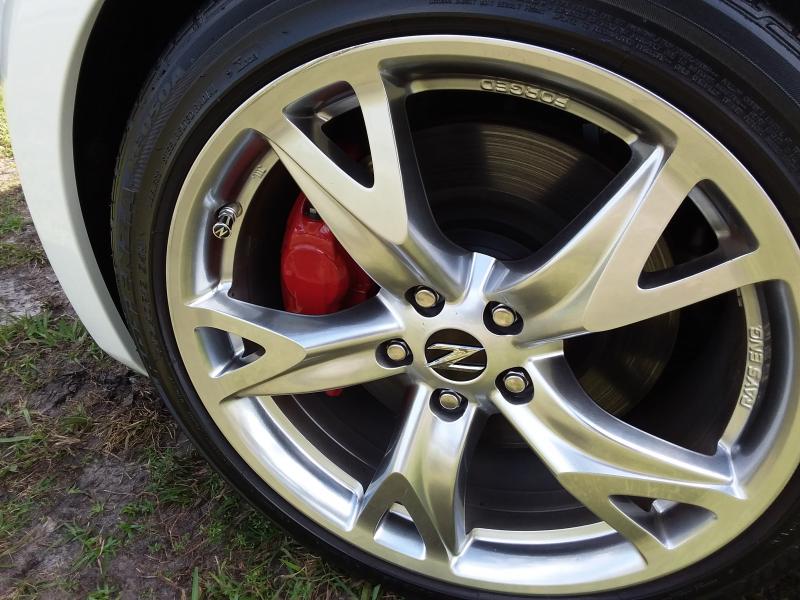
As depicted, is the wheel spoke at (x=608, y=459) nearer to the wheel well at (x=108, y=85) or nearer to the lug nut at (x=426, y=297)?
the lug nut at (x=426, y=297)

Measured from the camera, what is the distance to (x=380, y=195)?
112cm

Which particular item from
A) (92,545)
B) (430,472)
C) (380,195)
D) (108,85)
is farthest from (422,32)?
(92,545)

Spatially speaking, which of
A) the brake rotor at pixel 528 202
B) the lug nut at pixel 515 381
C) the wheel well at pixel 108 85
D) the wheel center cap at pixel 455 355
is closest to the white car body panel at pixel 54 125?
the wheel well at pixel 108 85

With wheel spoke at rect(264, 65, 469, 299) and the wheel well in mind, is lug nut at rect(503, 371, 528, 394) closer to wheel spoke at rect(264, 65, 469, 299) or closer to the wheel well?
wheel spoke at rect(264, 65, 469, 299)

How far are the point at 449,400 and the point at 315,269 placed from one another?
340 millimetres

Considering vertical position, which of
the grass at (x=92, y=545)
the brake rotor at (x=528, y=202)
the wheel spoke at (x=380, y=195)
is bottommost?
the grass at (x=92, y=545)

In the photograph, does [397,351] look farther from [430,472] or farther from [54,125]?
→ [54,125]

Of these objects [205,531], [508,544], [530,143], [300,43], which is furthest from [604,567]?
Answer: [300,43]

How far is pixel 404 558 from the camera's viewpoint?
1.40 m

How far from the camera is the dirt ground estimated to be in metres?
1.54

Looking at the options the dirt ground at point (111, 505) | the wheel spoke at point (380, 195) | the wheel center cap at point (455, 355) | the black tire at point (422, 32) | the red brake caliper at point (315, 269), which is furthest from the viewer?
the dirt ground at point (111, 505)

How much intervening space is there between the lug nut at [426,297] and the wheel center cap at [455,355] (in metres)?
0.05

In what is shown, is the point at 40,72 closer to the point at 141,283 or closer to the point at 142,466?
the point at 141,283

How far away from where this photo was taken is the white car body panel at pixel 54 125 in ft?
3.80
